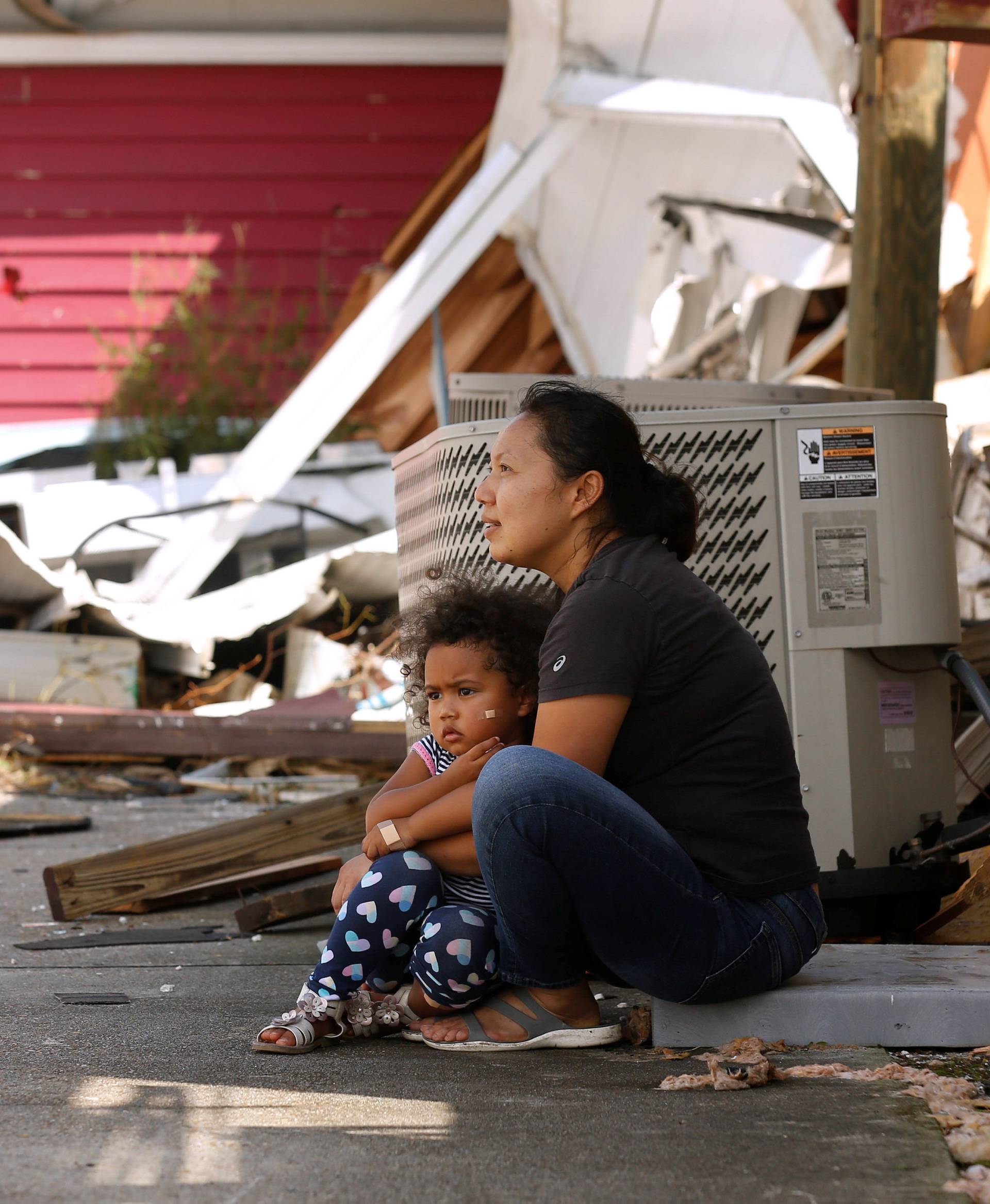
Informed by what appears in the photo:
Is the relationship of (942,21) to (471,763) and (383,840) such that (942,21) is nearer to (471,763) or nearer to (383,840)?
(471,763)

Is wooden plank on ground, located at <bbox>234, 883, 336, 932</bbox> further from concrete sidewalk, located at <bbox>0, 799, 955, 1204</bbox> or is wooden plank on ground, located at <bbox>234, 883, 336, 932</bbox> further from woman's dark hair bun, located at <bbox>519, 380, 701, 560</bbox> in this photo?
woman's dark hair bun, located at <bbox>519, 380, 701, 560</bbox>

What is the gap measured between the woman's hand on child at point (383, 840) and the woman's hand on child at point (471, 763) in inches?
4.5

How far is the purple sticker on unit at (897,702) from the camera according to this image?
288 centimetres

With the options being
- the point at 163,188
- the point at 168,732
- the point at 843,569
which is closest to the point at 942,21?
the point at 843,569

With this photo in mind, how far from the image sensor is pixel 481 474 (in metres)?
2.93

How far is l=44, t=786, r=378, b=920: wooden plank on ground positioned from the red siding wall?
246 inches

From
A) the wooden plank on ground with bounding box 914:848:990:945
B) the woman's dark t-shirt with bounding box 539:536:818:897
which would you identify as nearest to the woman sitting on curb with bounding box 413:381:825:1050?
the woman's dark t-shirt with bounding box 539:536:818:897

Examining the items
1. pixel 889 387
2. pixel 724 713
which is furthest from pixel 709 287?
pixel 724 713

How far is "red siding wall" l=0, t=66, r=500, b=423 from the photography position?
955 centimetres

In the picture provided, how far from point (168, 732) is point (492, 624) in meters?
4.15

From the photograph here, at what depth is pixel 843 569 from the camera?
2.84 m

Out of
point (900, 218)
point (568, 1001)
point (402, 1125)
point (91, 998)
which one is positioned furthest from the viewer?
point (900, 218)

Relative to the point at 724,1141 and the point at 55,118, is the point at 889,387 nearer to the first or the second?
the point at 724,1141

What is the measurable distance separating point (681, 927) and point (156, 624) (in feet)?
15.5
